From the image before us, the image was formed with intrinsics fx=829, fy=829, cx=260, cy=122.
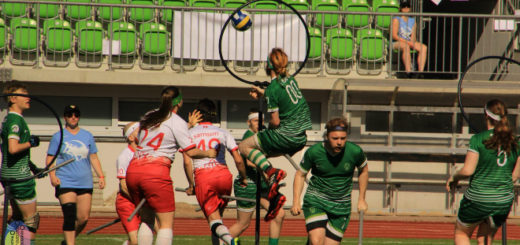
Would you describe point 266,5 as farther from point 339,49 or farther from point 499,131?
point 499,131

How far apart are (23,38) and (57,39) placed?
2.47 feet

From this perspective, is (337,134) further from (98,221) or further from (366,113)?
(366,113)

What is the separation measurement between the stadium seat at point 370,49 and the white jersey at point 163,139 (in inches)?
459

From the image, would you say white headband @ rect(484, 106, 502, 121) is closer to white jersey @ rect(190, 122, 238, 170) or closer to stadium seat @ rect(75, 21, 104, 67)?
white jersey @ rect(190, 122, 238, 170)

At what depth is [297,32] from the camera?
19.2 meters

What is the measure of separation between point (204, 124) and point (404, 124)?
10.6 meters

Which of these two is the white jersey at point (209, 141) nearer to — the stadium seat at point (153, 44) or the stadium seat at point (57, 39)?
the stadium seat at point (153, 44)

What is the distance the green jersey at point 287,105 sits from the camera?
8.95 metres

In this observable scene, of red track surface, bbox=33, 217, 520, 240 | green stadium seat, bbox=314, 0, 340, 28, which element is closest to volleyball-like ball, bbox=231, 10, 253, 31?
red track surface, bbox=33, 217, 520, 240

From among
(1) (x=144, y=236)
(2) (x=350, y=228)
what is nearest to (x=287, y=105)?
(1) (x=144, y=236)

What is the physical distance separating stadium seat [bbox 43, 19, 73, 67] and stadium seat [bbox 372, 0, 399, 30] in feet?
24.1

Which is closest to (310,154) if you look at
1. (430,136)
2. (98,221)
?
(98,221)

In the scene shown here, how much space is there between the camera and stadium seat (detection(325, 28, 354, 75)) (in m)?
19.6

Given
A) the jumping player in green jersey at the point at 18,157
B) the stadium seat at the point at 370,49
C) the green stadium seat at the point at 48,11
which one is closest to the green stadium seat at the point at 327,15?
the stadium seat at the point at 370,49
